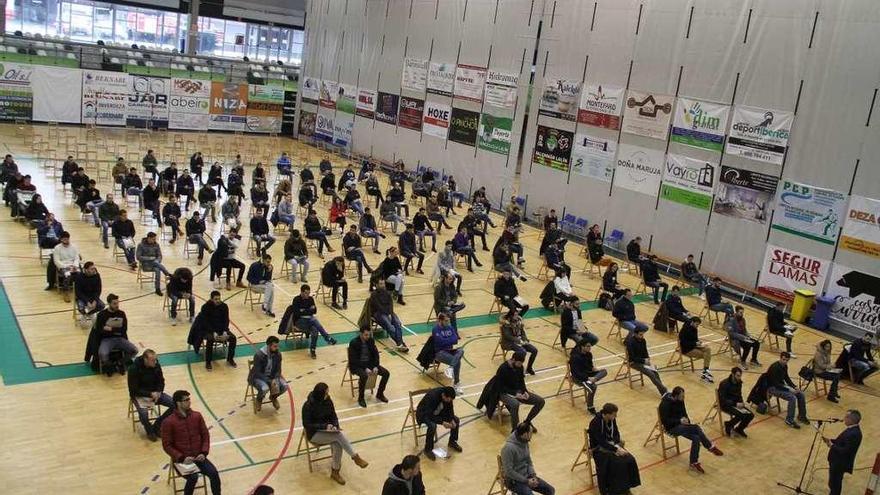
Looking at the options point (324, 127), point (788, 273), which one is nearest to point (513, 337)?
point (788, 273)

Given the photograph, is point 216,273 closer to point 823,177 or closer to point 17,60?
point 823,177

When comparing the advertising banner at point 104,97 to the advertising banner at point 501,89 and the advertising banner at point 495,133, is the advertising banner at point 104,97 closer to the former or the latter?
the advertising banner at point 495,133

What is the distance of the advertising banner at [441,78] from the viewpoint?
1337 inches

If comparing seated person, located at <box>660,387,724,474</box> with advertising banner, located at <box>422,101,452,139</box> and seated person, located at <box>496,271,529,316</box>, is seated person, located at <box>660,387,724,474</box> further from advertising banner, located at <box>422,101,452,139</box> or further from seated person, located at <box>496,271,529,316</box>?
advertising banner, located at <box>422,101,452,139</box>

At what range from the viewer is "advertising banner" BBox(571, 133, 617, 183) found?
1070 inches

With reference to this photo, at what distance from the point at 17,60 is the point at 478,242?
2388 cm

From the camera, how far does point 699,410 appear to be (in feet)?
48.3

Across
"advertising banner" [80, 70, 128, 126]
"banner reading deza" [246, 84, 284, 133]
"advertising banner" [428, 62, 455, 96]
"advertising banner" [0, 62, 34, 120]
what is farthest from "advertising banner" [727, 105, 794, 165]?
"advertising banner" [0, 62, 34, 120]

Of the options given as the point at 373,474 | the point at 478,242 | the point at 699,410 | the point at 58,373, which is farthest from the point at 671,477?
the point at 478,242

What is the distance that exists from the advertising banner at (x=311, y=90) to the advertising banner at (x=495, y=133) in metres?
13.9

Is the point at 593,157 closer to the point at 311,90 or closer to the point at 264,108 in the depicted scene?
the point at 311,90

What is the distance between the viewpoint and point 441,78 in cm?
3447

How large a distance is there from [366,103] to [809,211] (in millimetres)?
24017

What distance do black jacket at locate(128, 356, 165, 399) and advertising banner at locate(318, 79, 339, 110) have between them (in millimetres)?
32031
